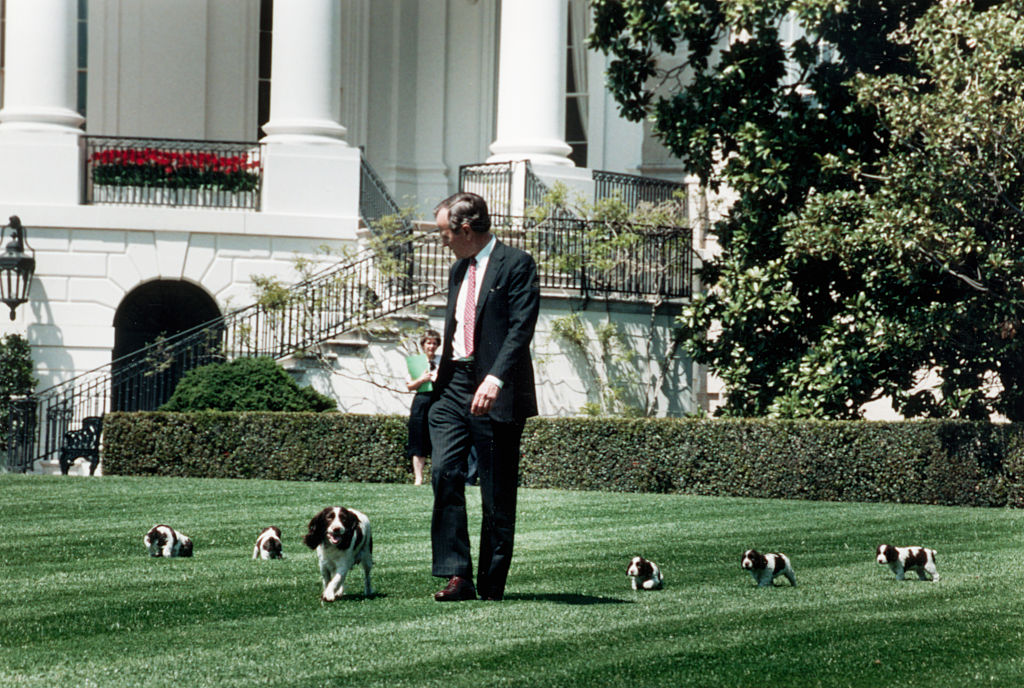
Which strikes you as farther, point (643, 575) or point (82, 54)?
point (82, 54)

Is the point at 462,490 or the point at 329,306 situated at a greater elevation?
the point at 329,306

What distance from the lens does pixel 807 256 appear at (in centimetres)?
1905

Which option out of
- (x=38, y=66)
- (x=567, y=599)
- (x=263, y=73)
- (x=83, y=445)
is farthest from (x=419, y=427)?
(x=263, y=73)

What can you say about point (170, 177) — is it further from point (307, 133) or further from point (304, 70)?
point (304, 70)

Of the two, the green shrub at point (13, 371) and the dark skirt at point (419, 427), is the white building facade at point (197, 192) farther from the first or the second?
the dark skirt at point (419, 427)

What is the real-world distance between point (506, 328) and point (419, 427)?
963 cm

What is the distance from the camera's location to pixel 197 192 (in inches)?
992

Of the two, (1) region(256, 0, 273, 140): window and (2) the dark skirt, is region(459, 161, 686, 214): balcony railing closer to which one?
(1) region(256, 0, 273, 140): window

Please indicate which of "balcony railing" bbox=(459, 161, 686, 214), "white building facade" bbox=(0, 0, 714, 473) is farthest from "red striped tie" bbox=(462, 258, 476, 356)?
"balcony railing" bbox=(459, 161, 686, 214)

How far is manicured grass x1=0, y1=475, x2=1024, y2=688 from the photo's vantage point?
5.85 m

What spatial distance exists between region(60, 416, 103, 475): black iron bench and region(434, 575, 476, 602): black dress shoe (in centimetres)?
1486

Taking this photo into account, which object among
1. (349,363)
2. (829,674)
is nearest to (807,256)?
(349,363)

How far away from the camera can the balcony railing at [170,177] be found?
2481cm

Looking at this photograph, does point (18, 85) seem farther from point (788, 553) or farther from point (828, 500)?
point (788, 553)
